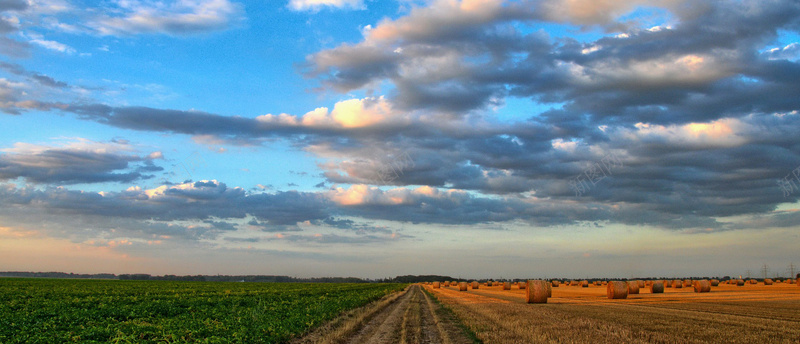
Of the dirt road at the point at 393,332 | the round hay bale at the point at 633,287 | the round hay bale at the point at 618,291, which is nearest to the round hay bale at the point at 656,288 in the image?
the round hay bale at the point at 633,287

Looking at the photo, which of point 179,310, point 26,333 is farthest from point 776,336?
point 179,310

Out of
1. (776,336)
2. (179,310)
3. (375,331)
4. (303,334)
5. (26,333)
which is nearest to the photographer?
(26,333)

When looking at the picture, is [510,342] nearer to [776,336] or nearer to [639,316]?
[776,336]

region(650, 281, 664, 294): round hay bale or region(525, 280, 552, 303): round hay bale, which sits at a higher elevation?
region(525, 280, 552, 303): round hay bale

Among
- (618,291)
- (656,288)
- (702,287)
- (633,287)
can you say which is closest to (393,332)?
(618,291)

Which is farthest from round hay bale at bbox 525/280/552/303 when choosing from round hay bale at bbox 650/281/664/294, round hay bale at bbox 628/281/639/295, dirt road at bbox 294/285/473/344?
round hay bale at bbox 650/281/664/294

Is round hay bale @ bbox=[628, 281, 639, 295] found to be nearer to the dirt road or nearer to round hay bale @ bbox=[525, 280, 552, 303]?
round hay bale @ bbox=[525, 280, 552, 303]

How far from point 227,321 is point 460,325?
1016cm

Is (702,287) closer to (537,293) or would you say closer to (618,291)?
(618,291)

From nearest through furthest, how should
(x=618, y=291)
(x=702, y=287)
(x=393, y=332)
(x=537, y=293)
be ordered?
(x=393, y=332) → (x=537, y=293) → (x=618, y=291) → (x=702, y=287)

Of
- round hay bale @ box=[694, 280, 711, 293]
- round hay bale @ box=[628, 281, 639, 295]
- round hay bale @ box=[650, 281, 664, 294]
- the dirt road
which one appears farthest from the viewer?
round hay bale @ box=[694, 280, 711, 293]

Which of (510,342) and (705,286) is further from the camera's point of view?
(705,286)

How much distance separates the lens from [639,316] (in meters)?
25.5

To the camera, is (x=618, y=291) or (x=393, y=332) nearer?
(x=393, y=332)
